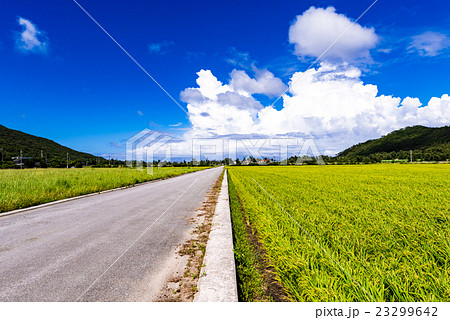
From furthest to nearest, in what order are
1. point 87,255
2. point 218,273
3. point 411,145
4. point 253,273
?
point 411,145
point 87,255
point 253,273
point 218,273

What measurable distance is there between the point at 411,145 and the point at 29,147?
9130 inches

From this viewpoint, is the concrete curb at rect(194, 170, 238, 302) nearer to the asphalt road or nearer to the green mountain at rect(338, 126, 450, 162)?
the asphalt road

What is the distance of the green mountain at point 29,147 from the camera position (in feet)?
354

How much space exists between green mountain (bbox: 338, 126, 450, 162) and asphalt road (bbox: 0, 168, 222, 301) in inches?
5528

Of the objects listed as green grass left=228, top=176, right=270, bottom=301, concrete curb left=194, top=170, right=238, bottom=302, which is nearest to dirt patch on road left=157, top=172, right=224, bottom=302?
concrete curb left=194, top=170, right=238, bottom=302

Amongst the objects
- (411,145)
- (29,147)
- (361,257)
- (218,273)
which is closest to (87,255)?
(218,273)

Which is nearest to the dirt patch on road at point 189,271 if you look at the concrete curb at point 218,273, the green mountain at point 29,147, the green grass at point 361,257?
the concrete curb at point 218,273

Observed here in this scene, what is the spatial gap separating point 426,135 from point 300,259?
20672cm

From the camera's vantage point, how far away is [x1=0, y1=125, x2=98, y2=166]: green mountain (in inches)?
4247

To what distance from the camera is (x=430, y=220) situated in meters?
5.50

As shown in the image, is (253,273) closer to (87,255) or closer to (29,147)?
(87,255)

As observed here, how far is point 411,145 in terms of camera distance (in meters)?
154

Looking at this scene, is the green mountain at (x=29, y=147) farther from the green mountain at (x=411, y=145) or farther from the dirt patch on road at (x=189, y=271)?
the green mountain at (x=411, y=145)

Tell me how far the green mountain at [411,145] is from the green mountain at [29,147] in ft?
533
